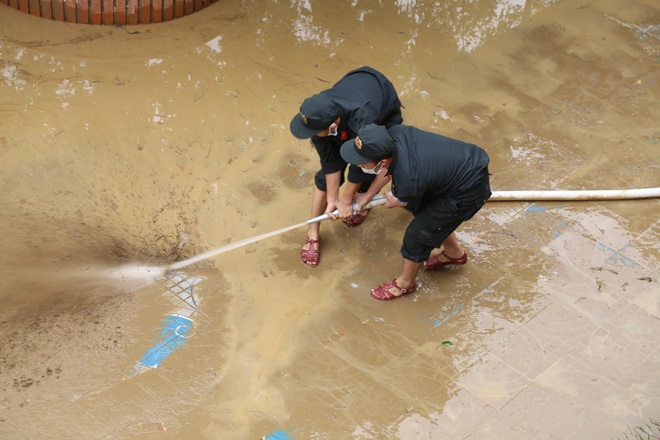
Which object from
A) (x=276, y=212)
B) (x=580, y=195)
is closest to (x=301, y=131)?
(x=276, y=212)

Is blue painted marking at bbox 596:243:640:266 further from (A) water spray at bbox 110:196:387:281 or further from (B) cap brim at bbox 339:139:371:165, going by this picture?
(B) cap brim at bbox 339:139:371:165

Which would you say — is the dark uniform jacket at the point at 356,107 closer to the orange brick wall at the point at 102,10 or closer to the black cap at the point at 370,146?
the black cap at the point at 370,146

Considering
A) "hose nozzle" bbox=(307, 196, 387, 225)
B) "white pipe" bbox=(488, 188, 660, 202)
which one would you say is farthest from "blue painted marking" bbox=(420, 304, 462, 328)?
"white pipe" bbox=(488, 188, 660, 202)

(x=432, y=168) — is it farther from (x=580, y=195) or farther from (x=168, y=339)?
(x=168, y=339)

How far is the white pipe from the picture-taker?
5099 millimetres

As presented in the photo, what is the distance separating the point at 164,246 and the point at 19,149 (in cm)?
130

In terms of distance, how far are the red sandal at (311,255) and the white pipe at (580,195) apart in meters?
1.25

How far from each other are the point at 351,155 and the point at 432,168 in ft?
1.45

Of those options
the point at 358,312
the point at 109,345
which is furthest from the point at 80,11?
the point at 358,312

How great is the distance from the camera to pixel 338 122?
4.16m

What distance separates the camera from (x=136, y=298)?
4543 mm

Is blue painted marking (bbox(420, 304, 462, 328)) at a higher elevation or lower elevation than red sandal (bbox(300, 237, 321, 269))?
lower

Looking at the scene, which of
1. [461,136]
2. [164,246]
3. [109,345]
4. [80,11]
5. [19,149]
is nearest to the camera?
[109,345]

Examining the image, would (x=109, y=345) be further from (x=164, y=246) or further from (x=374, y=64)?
(x=374, y=64)
